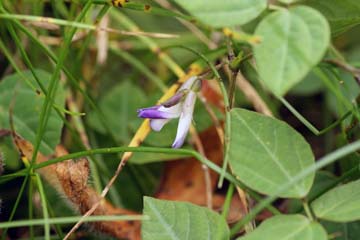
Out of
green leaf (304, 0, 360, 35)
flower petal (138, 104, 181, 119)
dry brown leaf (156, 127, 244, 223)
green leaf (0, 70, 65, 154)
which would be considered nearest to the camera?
flower petal (138, 104, 181, 119)

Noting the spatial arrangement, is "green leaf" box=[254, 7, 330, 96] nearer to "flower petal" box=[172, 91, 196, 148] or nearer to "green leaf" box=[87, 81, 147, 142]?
"flower petal" box=[172, 91, 196, 148]

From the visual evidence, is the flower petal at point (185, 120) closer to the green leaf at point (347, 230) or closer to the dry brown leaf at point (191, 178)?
the green leaf at point (347, 230)

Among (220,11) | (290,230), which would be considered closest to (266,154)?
(290,230)

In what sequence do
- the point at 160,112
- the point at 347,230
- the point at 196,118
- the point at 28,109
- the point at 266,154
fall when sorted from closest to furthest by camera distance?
1. the point at 266,154
2. the point at 160,112
3. the point at 347,230
4. the point at 28,109
5. the point at 196,118

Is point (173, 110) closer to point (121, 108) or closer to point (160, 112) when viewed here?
point (160, 112)

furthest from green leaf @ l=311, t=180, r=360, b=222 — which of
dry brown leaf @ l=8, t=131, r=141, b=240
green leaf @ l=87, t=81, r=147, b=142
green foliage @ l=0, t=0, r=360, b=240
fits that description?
green leaf @ l=87, t=81, r=147, b=142
